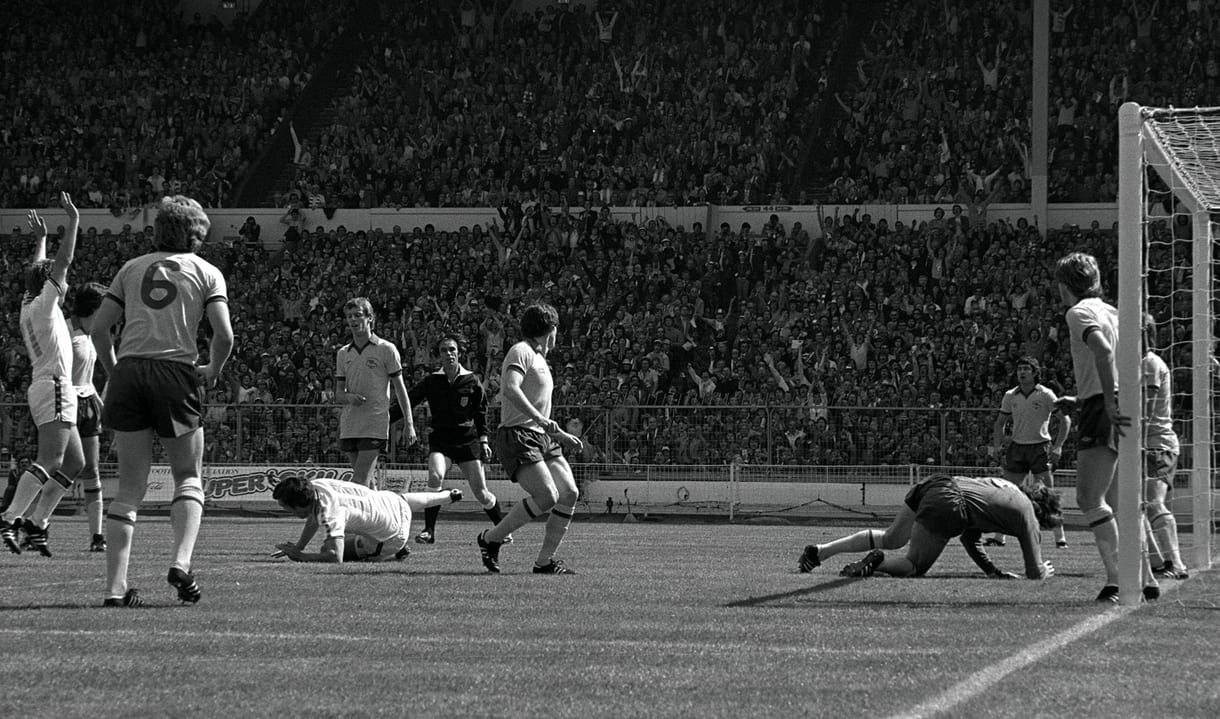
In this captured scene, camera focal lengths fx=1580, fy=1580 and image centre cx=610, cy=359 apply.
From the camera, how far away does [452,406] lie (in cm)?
1575

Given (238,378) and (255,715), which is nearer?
(255,715)

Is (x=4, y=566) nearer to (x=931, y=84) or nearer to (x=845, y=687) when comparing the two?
(x=845, y=687)

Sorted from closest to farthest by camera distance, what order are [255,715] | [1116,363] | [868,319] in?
[255,715]
[1116,363]
[868,319]

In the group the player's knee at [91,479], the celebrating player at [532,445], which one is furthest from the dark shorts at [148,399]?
the player's knee at [91,479]

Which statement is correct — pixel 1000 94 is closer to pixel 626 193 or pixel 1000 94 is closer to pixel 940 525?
pixel 626 193

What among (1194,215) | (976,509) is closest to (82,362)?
(976,509)

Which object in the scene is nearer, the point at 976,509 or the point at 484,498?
the point at 976,509

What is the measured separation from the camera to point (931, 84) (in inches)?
1407

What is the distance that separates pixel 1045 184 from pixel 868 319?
18.6 ft

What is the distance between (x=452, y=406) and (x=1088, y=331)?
834 cm

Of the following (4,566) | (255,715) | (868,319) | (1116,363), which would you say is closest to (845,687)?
(255,715)

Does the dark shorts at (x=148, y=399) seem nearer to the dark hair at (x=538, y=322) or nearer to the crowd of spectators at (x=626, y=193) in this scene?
the dark hair at (x=538, y=322)

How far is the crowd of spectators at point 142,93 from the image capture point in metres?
38.6

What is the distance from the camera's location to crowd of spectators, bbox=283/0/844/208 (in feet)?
117
